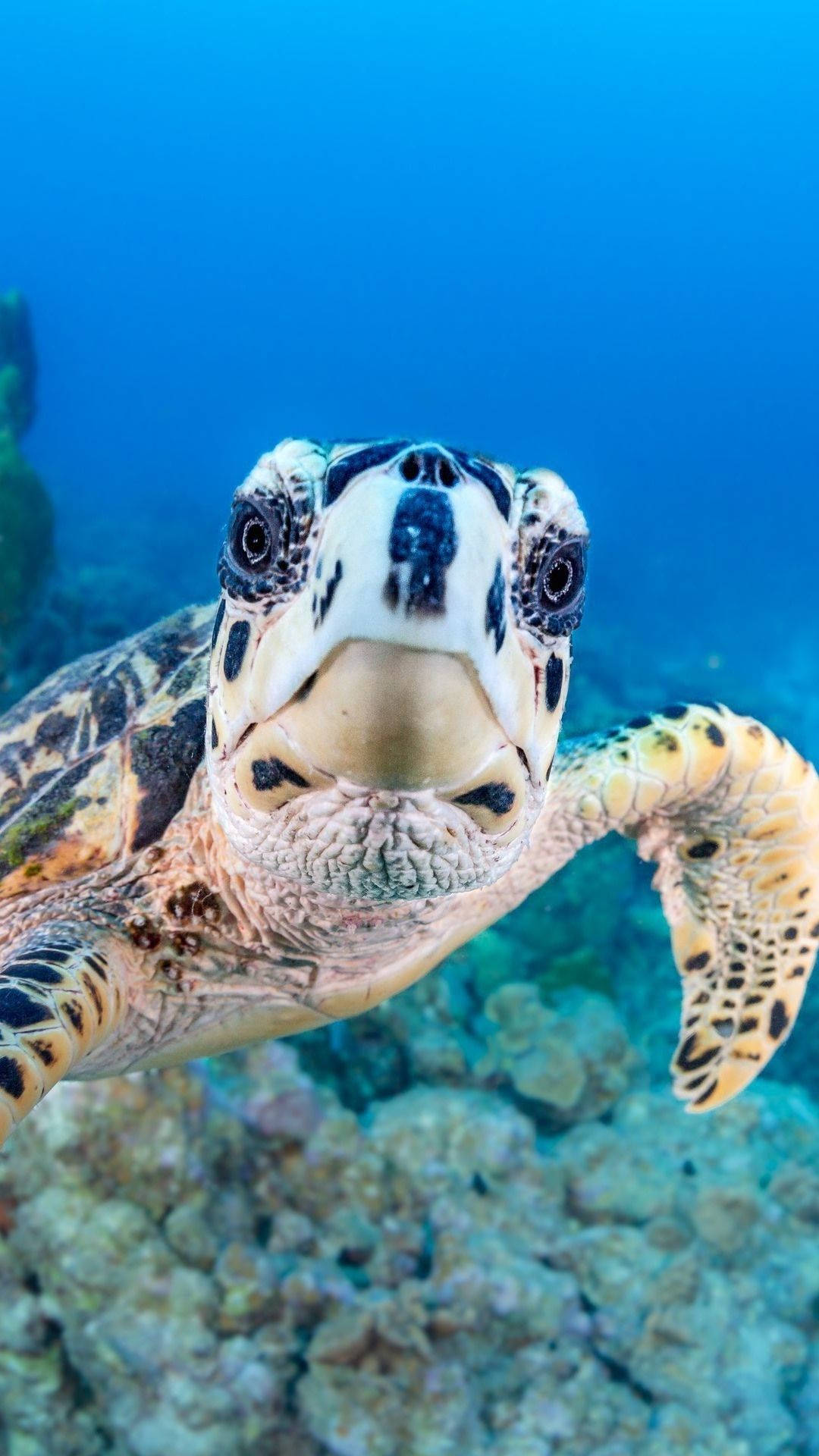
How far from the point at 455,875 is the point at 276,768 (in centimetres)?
28

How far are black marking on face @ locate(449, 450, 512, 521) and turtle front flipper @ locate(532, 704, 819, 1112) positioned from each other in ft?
4.92

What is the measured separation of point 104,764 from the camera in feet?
6.73

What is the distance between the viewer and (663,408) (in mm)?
71688

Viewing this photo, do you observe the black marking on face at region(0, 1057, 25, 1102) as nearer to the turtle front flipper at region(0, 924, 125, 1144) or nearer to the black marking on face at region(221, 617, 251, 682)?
the turtle front flipper at region(0, 924, 125, 1144)

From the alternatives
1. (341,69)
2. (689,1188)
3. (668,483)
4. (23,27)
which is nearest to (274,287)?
(341,69)

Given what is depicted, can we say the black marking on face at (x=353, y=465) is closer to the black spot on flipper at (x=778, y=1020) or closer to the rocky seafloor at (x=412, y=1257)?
the black spot on flipper at (x=778, y=1020)

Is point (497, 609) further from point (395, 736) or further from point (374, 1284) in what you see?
point (374, 1284)

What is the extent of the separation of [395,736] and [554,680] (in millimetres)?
311

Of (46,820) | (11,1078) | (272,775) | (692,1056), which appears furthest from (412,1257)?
(272,775)

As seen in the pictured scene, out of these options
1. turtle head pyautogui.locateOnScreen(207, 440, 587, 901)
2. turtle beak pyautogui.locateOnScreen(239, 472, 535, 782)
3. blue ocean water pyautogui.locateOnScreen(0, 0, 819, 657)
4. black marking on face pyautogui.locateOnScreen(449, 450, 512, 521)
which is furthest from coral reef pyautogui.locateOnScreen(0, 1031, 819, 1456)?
blue ocean water pyautogui.locateOnScreen(0, 0, 819, 657)

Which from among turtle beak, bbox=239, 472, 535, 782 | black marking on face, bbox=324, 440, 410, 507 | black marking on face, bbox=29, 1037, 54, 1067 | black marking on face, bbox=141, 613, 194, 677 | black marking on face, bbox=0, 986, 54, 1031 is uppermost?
black marking on face, bbox=141, 613, 194, 677

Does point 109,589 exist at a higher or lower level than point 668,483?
lower

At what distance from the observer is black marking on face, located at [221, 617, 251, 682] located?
1064mm

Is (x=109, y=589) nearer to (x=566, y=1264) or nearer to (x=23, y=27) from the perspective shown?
(x=566, y=1264)
